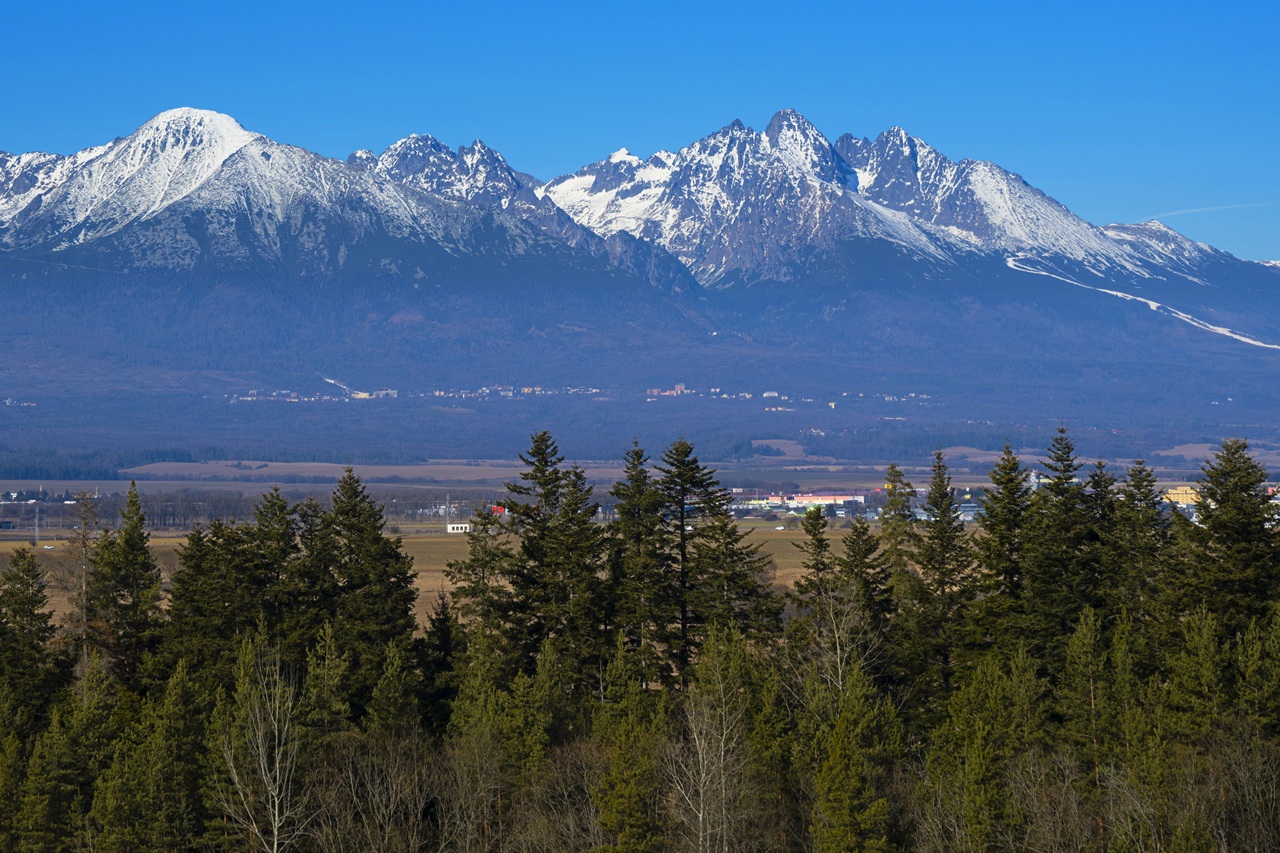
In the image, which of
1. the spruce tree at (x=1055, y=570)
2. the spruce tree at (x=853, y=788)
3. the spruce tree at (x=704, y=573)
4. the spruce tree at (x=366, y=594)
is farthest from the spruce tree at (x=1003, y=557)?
the spruce tree at (x=366, y=594)

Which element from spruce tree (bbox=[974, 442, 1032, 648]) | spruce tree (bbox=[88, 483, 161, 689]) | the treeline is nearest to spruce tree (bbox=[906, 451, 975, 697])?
the treeline

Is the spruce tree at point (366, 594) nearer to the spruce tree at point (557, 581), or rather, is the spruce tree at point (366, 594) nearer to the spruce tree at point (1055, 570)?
the spruce tree at point (557, 581)

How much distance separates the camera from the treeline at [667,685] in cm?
4772

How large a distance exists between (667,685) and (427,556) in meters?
103

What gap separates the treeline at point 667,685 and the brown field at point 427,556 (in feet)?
93.7

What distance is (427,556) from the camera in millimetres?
159000

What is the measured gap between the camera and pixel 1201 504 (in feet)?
193

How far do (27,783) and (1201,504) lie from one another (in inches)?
1440

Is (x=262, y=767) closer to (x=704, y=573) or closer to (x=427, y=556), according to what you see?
(x=704, y=573)

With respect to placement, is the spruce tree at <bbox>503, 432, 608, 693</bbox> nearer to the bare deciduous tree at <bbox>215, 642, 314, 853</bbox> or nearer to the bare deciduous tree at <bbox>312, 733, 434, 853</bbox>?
the bare deciduous tree at <bbox>312, 733, 434, 853</bbox>

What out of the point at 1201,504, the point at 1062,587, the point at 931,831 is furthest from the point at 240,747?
the point at 1201,504

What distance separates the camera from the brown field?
109 metres

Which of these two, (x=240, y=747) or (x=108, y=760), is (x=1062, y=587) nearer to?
(x=240, y=747)

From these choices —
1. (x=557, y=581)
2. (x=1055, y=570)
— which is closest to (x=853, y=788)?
(x=1055, y=570)
